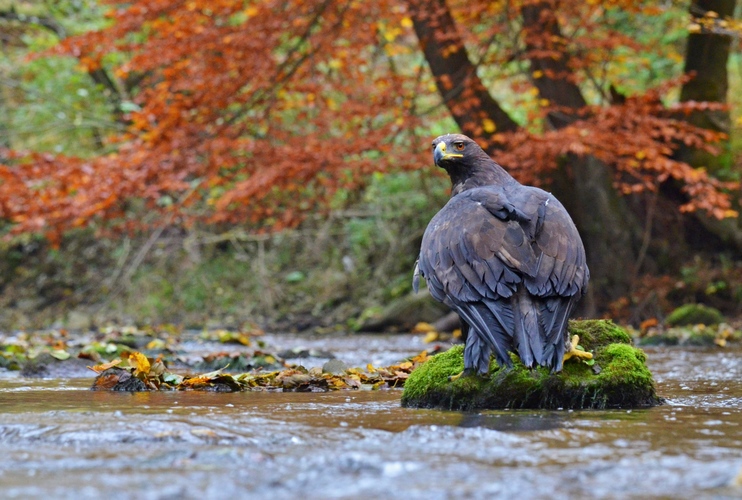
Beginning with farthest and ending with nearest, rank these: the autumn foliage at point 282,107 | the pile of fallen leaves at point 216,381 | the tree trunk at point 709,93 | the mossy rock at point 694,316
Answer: the tree trunk at point 709,93, the autumn foliage at point 282,107, the mossy rock at point 694,316, the pile of fallen leaves at point 216,381

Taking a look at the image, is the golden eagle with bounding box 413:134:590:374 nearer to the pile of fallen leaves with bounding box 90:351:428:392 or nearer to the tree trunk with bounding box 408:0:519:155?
the pile of fallen leaves with bounding box 90:351:428:392

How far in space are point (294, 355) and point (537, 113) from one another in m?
5.63

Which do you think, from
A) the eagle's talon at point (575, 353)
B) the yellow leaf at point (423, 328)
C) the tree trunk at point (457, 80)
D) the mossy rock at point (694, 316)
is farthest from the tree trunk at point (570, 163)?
the eagle's talon at point (575, 353)

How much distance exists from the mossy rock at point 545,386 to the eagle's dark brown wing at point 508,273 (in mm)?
121

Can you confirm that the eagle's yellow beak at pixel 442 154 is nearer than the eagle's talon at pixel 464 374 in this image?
No

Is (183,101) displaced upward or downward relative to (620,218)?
upward

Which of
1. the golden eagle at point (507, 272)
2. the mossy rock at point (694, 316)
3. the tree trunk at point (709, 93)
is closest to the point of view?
the golden eagle at point (507, 272)

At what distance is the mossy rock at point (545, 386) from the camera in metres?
4.26

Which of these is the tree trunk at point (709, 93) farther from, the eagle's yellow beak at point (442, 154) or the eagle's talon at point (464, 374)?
the eagle's talon at point (464, 374)

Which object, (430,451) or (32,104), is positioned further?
(32,104)

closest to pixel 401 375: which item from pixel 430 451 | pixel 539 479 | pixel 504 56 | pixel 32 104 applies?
pixel 430 451

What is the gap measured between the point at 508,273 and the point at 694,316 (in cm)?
790

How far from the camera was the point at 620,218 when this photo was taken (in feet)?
40.3

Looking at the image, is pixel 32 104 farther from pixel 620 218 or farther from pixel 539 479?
pixel 539 479
